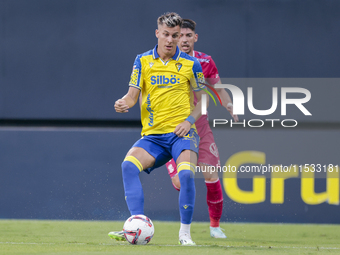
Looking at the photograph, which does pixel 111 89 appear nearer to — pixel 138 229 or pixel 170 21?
pixel 170 21

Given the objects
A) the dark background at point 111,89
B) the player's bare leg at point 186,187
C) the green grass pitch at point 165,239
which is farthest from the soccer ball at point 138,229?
the dark background at point 111,89

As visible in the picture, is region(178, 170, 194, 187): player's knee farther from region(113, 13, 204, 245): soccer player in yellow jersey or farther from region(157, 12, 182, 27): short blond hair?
region(157, 12, 182, 27): short blond hair

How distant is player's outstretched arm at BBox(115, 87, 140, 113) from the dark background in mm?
2456

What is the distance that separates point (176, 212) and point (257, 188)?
3.51ft

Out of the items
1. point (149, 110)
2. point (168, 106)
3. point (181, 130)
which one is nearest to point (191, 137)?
point (181, 130)

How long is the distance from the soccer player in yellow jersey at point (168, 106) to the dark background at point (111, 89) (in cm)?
239

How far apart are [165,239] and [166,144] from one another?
3.66 ft

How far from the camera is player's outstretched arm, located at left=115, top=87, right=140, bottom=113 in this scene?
418cm

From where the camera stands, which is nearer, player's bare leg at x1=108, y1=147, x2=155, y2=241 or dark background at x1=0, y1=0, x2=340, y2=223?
player's bare leg at x1=108, y1=147, x2=155, y2=241

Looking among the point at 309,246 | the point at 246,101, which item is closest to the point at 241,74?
the point at 246,101

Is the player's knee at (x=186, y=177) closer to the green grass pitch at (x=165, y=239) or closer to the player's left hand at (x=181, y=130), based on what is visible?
the player's left hand at (x=181, y=130)

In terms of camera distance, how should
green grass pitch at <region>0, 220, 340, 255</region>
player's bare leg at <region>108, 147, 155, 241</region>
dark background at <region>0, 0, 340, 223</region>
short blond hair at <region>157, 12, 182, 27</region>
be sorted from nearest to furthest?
green grass pitch at <region>0, 220, 340, 255</region>, player's bare leg at <region>108, 147, 155, 241</region>, short blond hair at <region>157, 12, 182, 27</region>, dark background at <region>0, 0, 340, 223</region>

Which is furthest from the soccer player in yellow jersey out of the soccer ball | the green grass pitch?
the green grass pitch

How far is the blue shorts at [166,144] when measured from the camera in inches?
171
